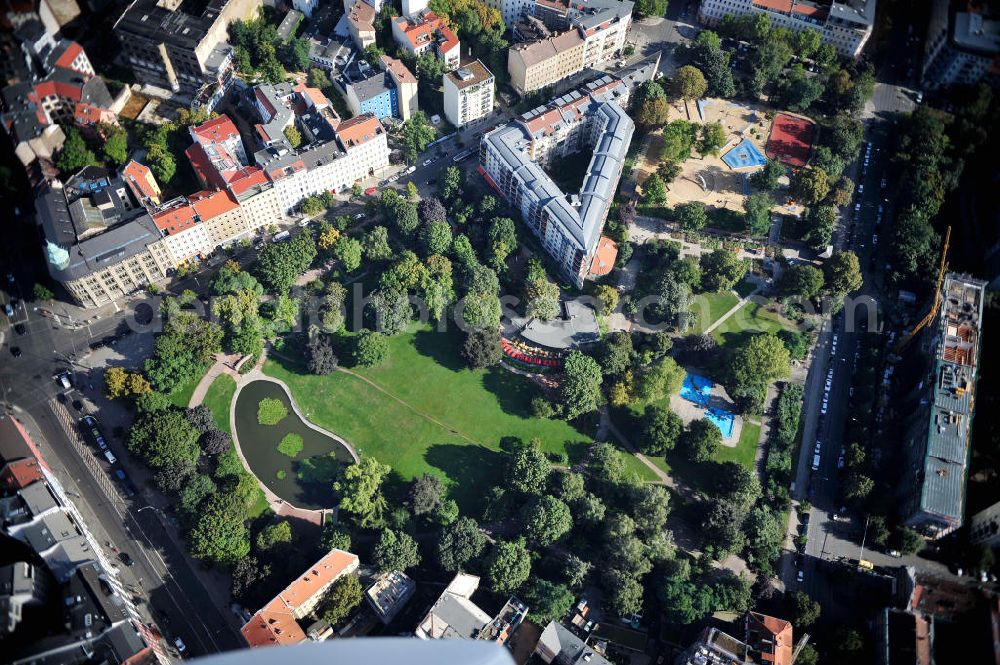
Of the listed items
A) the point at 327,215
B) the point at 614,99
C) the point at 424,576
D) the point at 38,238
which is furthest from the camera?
the point at 614,99

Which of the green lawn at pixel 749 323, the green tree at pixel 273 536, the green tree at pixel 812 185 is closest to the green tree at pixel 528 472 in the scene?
the green tree at pixel 273 536

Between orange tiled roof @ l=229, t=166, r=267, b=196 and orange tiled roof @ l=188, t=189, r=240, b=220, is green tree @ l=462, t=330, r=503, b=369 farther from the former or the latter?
orange tiled roof @ l=188, t=189, r=240, b=220

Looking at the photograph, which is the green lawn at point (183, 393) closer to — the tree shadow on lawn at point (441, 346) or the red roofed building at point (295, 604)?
the tree shadow on lawn at point (441, 346)

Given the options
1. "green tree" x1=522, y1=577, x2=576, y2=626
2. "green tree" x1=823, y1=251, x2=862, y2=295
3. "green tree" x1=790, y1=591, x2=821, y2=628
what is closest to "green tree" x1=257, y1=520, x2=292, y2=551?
"green tree" x1=522, y1=577, x2=576, y2=626

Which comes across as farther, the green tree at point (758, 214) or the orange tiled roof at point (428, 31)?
the orange tiled roof at point (428, 31)

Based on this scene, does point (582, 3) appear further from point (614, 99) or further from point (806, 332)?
point (806, 332)

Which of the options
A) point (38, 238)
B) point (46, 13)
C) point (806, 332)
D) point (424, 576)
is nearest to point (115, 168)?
point (38, 238)
